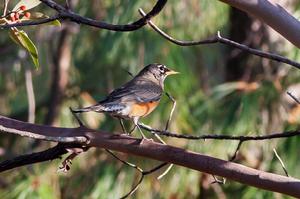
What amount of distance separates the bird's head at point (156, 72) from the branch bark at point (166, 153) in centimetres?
127

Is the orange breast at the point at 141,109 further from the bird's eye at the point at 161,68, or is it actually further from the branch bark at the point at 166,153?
the branch bark at the point at 166,153

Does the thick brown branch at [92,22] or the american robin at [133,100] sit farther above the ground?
the thick brown branch at [92,22]

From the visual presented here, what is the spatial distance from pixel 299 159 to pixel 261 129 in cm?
26

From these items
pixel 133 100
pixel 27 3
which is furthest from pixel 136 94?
pixel 27 3

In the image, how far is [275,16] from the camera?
1253mm

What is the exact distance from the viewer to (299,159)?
258 centimetres

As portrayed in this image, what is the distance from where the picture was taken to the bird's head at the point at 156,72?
267cm

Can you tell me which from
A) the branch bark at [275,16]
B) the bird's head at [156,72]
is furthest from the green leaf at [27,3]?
the bird's head at [156,72]

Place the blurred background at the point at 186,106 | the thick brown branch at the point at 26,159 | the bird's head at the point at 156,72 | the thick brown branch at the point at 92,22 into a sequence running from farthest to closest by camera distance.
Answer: the blurred background at the point at 186,106 → the bird's head at the point at 156,72 → the thick brown branch at the point at 26,159 → the thick brown branch at the point at 92,22

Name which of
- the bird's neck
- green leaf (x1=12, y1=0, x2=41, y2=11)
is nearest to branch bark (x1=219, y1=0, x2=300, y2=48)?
green leaf (x1=12, y1=0, x2=41, y2=11)

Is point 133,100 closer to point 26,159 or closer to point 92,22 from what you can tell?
point 26,159

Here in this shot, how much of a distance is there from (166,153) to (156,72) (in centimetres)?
140

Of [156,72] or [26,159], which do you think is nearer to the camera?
[26,159]

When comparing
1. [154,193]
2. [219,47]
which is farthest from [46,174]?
[219,47]
